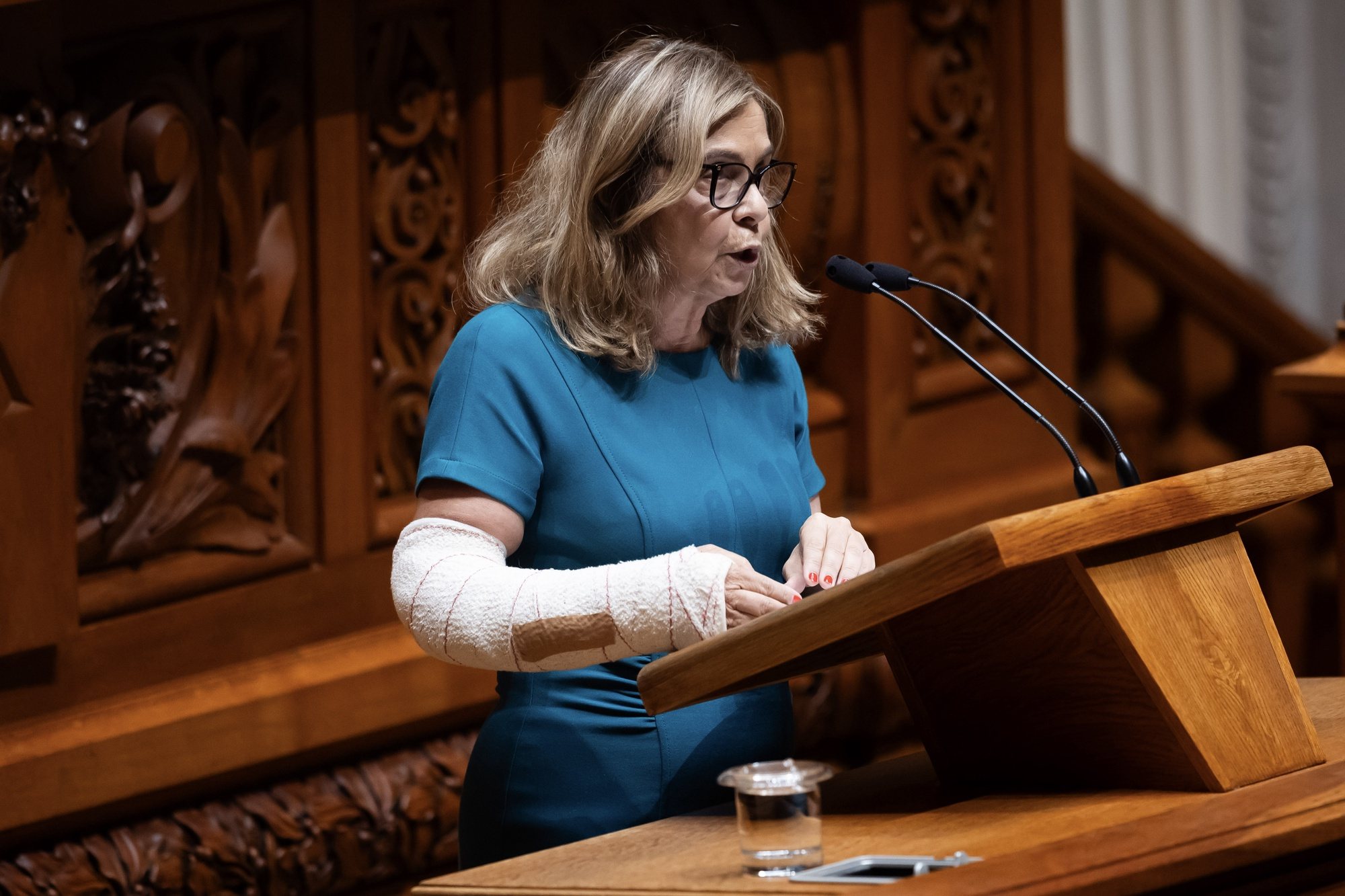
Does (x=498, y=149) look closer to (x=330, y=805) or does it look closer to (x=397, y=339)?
(x=397, y=339)

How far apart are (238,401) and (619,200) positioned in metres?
1.08

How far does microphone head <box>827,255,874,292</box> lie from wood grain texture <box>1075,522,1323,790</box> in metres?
0.47

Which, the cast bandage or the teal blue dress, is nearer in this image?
the cast bandage

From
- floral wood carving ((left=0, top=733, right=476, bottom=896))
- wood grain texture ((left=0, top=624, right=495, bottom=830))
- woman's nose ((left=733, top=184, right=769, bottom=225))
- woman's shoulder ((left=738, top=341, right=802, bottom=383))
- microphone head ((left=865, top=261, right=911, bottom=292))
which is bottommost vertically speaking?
floral wood carving ((left=0, top=733, right=476, bottom=896))

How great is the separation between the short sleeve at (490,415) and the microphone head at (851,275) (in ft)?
1.02

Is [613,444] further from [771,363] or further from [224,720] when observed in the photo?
[224,720]

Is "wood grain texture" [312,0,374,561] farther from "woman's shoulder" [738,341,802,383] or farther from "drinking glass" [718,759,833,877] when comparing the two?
"drinking glass" [718,759,833,877]

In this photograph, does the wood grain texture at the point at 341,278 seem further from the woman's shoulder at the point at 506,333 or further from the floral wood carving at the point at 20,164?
the woman's shoulder at the point at 506,333

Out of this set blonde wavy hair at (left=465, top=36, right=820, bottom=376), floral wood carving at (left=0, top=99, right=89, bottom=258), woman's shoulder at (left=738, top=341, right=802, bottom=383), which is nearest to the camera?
blonde wavy hair at (left=465, top=36, right=820, bottom=376)

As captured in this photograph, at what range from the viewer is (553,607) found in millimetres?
1661

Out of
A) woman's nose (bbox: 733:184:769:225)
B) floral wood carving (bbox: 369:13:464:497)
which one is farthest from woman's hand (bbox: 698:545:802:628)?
floral wood carving (bbox: 369:13:464:497)

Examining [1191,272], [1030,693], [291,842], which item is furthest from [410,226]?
[1191,272]

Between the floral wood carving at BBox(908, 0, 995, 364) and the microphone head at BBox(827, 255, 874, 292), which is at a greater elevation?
the floral wood carving at BBox(908, 0, 995, 364)

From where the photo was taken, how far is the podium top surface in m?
1.32
